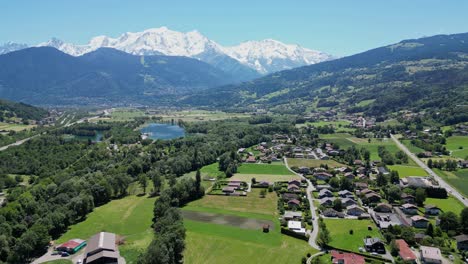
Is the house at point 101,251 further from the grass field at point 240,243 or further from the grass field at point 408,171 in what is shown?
the grass field at point 408,171

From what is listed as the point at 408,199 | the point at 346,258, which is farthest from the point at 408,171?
the point at 346,258

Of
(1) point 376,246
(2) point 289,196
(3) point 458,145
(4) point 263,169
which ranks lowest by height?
(1) point 376,246

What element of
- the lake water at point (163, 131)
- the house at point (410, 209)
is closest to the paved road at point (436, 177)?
the house at point (410, 209)

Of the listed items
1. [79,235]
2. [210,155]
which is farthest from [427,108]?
[79,235]

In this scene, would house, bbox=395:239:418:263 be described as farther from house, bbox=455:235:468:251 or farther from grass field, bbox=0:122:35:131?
grass field, bbox=0:122:35:131

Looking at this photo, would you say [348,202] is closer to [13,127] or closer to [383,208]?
[383,208]
